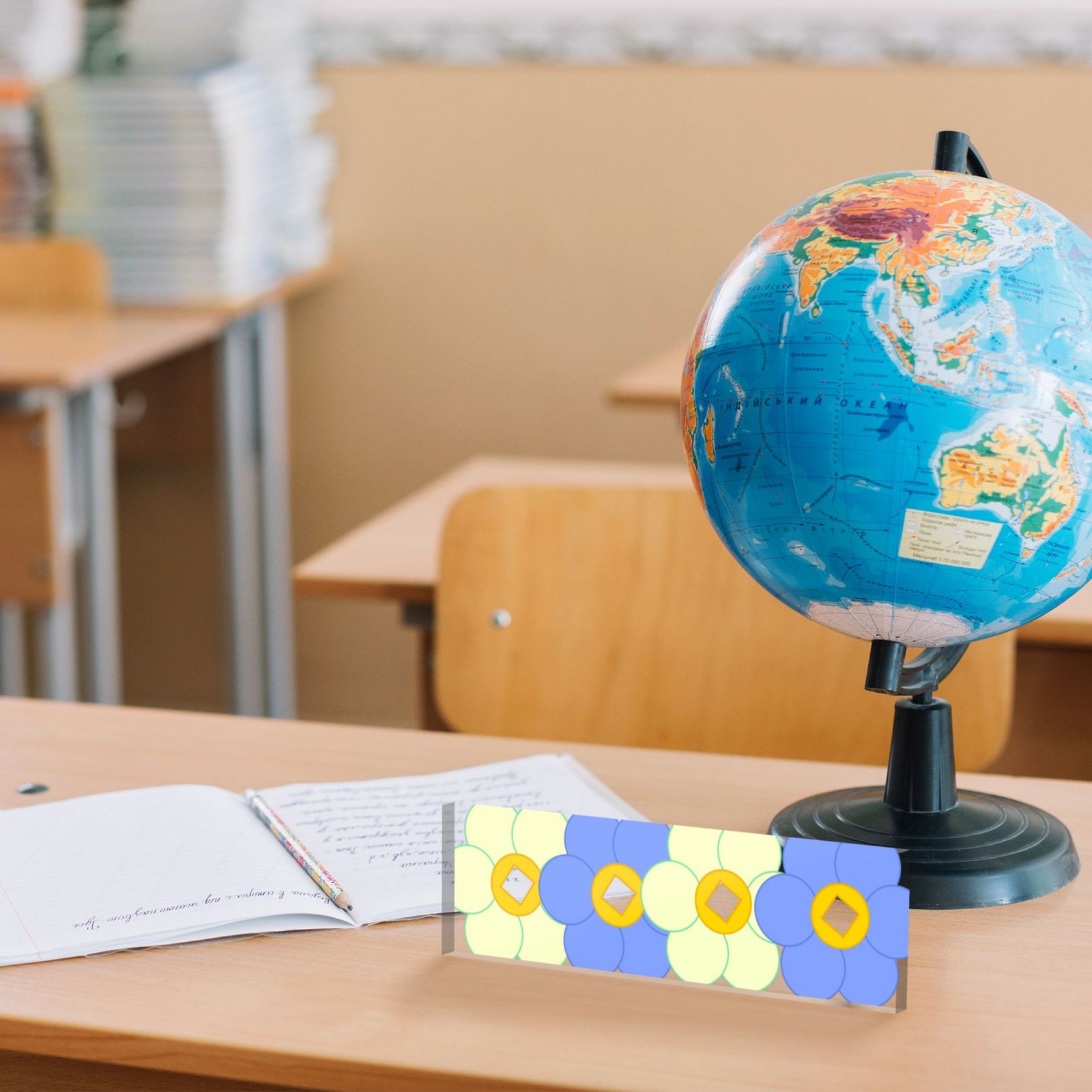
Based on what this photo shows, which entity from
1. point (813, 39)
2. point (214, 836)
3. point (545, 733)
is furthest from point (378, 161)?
point (214, 836)

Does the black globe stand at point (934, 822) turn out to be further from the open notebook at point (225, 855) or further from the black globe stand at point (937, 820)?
the open notebook at point (225, 855)

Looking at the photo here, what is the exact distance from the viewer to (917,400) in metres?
0.79

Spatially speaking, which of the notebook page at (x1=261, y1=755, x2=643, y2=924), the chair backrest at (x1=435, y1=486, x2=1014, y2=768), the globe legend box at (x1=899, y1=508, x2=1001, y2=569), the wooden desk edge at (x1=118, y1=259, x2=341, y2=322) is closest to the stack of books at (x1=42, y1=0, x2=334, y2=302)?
the wooden desk edge at (x1=118, y1=259, x2=341, y2=322)

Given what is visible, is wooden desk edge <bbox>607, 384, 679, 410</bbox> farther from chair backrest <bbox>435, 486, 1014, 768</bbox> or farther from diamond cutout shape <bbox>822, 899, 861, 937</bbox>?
diamond cutout shape <bbox>822, 899, 861, 937</bbox>

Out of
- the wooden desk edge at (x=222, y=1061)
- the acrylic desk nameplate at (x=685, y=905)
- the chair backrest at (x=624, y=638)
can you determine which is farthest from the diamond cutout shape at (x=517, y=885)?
the chair backrest at (x=624, y=638)

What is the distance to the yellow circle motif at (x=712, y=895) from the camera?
0.75m

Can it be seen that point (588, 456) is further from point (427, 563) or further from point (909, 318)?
point (909, 318)

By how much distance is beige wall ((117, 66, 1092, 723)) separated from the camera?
291 centimetres

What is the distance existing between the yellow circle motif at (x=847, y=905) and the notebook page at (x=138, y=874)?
0.24m

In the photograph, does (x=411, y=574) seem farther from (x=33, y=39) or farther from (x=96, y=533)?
(x=33, y=39)

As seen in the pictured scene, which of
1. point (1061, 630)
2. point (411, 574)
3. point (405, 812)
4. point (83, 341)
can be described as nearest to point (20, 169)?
point (83, 341)

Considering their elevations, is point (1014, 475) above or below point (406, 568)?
above

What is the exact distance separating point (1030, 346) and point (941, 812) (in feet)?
0.89

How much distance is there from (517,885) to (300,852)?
14 centimetres
